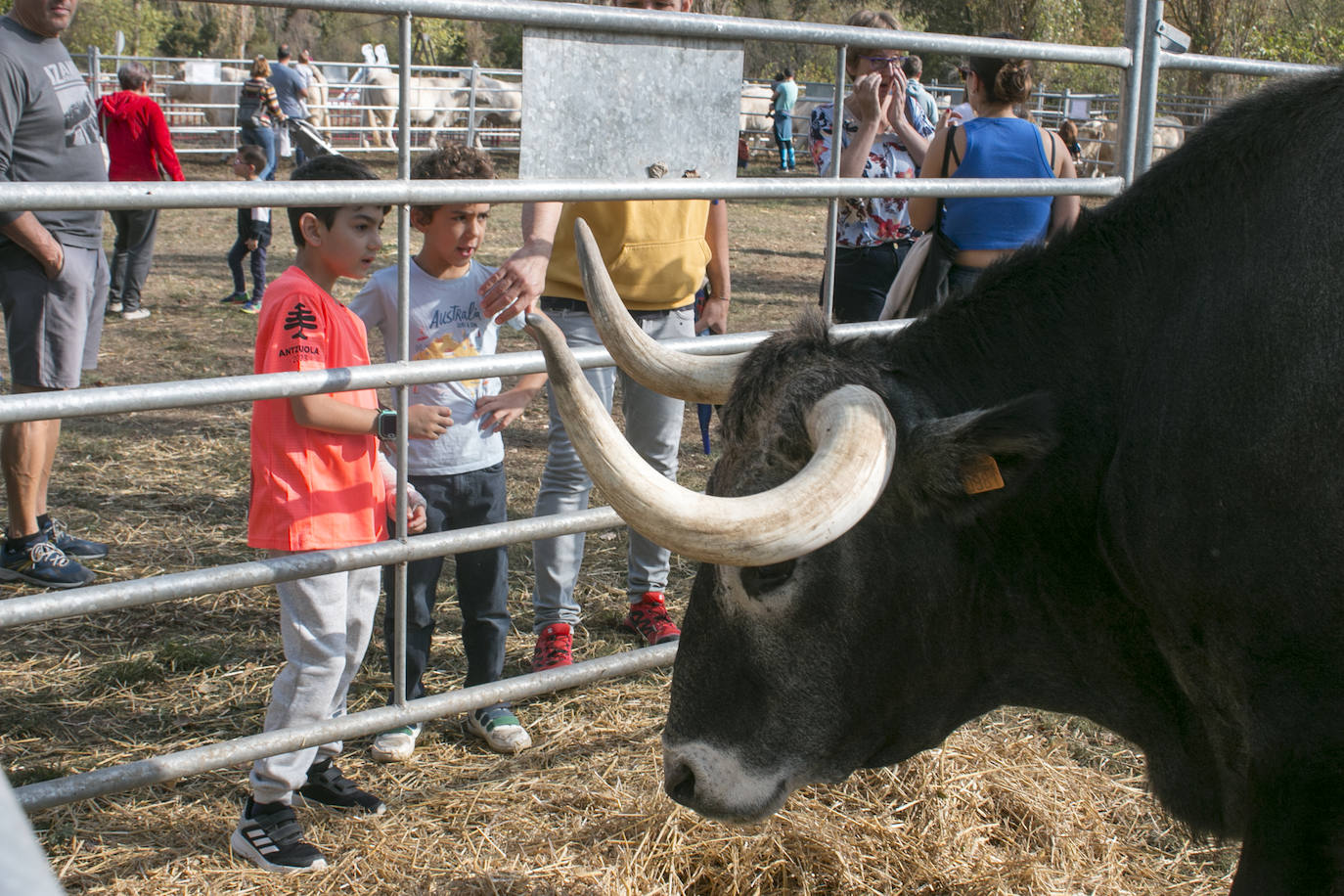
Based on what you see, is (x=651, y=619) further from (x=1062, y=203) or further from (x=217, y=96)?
(x=217, y=96)

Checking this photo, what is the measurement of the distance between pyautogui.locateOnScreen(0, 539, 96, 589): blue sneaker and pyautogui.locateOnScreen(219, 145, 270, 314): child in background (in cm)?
555

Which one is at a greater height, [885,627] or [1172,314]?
[1172,314]

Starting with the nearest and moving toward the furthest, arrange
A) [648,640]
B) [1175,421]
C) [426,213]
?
[1175,421] → [426,213] → [648,640]

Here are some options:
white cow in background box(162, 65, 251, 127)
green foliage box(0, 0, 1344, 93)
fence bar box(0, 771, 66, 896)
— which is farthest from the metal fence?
fence bar box(0, 771, 66, 896)

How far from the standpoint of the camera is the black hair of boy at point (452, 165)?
3.65m

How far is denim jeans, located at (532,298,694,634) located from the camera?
4.00 meters

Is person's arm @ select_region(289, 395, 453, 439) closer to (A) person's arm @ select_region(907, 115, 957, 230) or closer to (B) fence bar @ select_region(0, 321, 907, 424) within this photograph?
(B) fence bar @ select_region(0, 321, 907, 424)

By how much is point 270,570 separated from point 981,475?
1.64m

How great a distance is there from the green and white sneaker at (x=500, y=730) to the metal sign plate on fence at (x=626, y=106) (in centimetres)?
164

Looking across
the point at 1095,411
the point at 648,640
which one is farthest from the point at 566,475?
the point at 1095,411

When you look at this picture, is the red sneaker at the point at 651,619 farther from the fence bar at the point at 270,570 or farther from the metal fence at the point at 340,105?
the metal fence at the point at 340,105

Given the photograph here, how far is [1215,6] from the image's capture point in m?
24.5

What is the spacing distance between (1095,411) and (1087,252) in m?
0.35

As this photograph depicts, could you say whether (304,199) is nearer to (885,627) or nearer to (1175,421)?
(885,627)
